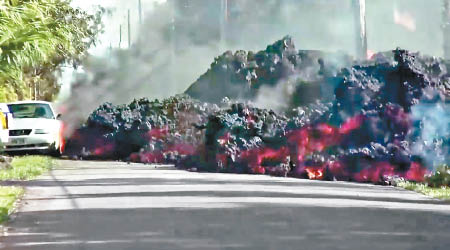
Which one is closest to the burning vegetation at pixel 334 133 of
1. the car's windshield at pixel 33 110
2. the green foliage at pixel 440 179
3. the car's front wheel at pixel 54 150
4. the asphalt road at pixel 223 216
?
the green foliage at pixel 440 179

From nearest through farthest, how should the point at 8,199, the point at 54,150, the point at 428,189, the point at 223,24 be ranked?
the point at 8,199, the point at 428,189, the point at 54,150, the point at 223,24

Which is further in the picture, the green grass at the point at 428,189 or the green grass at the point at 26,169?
the green grass at the point at 26,169

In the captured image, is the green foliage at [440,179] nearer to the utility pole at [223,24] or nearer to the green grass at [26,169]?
the green grass at [26,169]

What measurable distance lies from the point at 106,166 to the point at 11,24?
7991 millimetres

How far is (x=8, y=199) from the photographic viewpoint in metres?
19.7

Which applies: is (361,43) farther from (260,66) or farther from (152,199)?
(152,199)

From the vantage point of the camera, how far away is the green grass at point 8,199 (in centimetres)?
1725

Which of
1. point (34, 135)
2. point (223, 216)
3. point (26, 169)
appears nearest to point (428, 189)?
point (223, 216)

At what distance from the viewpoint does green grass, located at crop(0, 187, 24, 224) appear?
17250mm

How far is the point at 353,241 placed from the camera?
13.7 meters

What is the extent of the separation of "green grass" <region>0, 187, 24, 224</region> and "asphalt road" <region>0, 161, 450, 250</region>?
0.18m

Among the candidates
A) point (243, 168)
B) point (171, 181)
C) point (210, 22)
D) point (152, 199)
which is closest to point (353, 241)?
point (152, 199)

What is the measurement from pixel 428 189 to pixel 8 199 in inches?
290

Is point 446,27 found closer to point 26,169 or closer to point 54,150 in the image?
point 54,150
